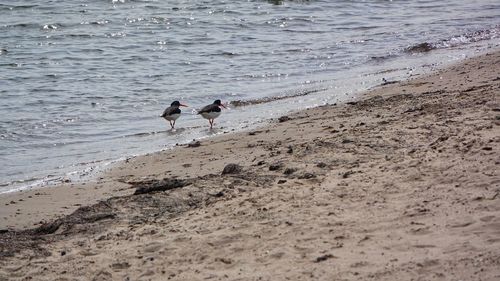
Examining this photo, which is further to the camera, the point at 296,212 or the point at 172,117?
the point at 172,117

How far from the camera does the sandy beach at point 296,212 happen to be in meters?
5.20

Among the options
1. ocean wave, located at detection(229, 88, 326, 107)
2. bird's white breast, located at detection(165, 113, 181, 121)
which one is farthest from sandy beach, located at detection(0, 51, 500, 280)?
ocean wave, located at detection(229, 88, 326, 107)

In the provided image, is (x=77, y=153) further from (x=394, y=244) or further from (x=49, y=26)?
(x=49, y=26)

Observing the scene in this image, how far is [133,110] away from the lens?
521 inches

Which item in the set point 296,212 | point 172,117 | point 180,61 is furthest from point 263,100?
point 296,212

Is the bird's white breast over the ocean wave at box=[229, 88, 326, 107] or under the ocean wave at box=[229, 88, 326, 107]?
over

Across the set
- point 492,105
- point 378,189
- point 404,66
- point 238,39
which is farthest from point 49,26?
point 378,189

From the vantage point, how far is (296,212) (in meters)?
6.16

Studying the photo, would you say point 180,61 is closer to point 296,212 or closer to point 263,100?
point 263,100

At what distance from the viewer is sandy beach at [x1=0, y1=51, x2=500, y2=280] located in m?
5.20

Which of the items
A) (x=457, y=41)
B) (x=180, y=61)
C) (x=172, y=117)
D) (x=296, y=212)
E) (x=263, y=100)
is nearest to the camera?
(x=296, y=212)

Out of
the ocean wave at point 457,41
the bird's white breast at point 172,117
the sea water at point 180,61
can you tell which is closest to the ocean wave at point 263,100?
the sea water at point 180,61

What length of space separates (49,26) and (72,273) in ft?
53.3

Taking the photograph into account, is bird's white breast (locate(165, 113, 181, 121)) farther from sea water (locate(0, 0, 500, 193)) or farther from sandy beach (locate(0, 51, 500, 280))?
sandy beach (locate(0, 51, 500, 280))
